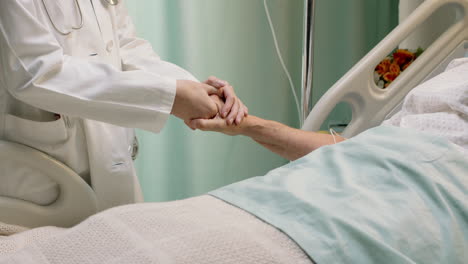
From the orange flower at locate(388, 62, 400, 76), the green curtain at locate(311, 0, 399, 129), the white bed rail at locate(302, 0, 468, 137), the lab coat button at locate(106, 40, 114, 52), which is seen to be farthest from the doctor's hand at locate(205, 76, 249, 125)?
the green curtain at locate(311, 0, 399, 129)

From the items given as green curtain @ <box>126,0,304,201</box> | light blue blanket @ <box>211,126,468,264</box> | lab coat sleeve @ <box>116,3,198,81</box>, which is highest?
lab coat sleeve @ <box>116,3,198,81</box>

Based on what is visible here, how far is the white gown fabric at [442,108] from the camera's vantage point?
4.01ft

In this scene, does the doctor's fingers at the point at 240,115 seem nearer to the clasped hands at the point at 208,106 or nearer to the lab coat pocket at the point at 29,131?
the clasped hands at the point at 208,106

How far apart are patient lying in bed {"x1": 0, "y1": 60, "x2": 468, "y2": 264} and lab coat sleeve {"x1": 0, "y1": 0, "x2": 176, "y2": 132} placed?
32 cm

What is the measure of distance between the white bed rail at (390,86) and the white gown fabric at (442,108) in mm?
297

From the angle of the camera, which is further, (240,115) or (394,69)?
(394,69)

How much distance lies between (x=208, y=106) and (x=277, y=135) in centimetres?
28

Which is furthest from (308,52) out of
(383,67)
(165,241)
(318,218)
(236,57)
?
(165,241)

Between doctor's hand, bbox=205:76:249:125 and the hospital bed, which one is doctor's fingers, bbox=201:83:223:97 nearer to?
doctor's hand, bbox=205:76:249:125

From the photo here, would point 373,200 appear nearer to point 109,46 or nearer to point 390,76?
point 109,46

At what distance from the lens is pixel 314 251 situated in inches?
30.1

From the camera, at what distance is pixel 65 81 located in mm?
1243

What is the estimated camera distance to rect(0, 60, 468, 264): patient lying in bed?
0.74m

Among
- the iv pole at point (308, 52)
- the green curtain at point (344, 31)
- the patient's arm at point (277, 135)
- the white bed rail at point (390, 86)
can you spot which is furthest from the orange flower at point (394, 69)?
the green curtain at point (344, 31)
